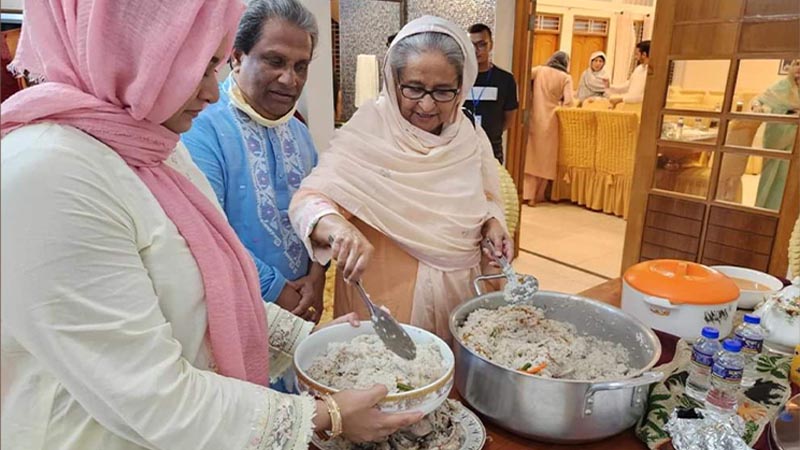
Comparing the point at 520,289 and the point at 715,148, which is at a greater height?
the point at 715,148

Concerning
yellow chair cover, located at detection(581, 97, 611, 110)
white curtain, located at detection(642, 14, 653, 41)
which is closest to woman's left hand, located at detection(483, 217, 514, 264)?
yellow chair cover, located at detection(581, 97, 611, 110)

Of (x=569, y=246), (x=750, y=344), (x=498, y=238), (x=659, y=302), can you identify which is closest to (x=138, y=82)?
(x=498, y=238)

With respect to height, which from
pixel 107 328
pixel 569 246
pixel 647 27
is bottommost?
pixel 569 246

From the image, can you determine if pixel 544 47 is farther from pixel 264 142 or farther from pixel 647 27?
pixel 264 142

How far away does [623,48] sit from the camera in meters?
8.24

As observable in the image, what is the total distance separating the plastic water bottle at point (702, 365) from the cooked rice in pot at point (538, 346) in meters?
0.11

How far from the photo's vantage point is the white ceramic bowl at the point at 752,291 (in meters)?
1.40

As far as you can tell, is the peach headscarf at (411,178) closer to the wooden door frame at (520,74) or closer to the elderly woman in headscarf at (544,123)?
the wooden door frame at (520,74)

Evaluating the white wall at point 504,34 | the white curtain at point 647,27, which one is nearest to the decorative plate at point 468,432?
the white wall at point 504,34

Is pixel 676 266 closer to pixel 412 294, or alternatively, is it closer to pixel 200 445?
pixel 412 294

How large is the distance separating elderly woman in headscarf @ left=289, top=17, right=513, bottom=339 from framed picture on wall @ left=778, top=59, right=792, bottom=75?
1856mm

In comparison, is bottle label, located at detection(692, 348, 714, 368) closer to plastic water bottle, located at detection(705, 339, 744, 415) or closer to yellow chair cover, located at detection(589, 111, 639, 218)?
plastic water bottle, located at detection(705, 339, 744, 415)

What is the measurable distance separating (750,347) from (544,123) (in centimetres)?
470

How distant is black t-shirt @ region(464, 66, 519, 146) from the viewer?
325cm
